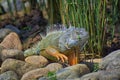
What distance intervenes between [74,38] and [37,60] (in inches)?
20.2

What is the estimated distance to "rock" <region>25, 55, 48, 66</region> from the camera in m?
5.26

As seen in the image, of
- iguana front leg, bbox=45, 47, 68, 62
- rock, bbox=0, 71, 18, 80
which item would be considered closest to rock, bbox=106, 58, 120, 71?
iguana front leg, bbox=45, 47, 68, 62

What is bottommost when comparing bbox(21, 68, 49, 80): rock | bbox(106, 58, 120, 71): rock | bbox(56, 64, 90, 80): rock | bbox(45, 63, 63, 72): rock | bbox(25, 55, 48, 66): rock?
bbox(25, 55, 48, 66): rock

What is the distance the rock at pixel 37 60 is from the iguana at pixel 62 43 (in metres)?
0.07

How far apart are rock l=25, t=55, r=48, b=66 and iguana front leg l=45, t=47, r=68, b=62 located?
10cm

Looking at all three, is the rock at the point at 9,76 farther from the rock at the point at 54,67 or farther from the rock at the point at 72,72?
the rock at the point at 72,72

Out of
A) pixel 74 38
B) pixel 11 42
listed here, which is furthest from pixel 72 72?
pixel 11 42

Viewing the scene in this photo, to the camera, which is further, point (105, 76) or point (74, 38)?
point (74, 38)

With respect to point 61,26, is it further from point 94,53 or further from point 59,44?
point 94,53

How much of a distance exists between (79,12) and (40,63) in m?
0.81

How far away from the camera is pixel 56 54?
5.23 m

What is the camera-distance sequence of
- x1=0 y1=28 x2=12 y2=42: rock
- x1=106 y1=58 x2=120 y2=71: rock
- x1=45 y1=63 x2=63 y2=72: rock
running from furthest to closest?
x1=0 y1=28 x2=12 y2=42: rock
x1=45 y1=63 x2=63 y2=72: rock
x1=106 y1=58 x2=120 y2=71: rock

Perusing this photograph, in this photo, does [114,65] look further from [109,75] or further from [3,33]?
[3,33]

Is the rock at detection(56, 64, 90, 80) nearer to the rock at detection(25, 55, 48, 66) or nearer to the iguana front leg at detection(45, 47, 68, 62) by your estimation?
the iguana front leg at detection(45, 47, 68, 62)
